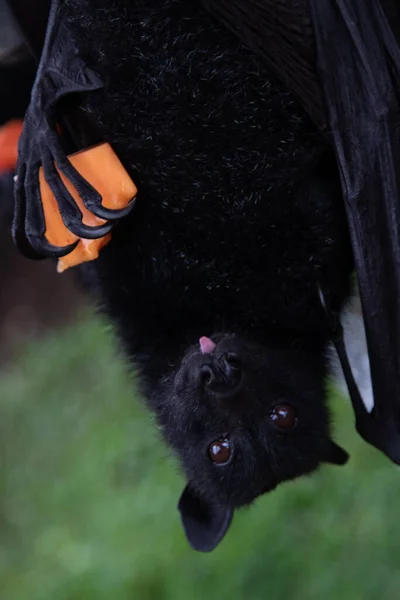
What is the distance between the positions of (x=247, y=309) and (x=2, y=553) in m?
3.76

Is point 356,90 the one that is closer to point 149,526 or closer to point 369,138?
point 369,138

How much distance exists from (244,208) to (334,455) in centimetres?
93

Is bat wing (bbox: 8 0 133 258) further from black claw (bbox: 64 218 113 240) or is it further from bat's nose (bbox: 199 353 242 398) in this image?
bat's nose (bbox: 199 353 242 398)

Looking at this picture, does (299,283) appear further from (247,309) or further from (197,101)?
(197,101)

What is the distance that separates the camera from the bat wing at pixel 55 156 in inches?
93.7

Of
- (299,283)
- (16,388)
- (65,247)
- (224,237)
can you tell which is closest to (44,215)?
(65,247)

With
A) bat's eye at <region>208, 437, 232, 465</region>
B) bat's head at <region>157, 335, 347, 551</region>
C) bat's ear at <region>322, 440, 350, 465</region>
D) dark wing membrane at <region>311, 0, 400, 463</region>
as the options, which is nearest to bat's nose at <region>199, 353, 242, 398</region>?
bat's head at <region>157, 335, 347, 551</region>

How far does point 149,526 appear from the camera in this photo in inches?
204

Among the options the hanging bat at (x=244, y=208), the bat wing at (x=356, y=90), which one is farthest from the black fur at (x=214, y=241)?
the bat wing at (x=356, y=90)

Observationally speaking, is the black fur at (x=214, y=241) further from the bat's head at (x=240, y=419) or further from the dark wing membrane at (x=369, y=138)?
the dark wing membrane at (x=369, y=138)

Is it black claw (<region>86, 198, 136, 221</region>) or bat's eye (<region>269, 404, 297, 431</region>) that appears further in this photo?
bat's eye (<region>269, 404, 297, 431</region>)

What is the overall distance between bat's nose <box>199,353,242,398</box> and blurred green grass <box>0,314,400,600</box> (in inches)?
18.7

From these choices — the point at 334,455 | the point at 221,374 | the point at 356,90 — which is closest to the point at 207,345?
the point at 221,374

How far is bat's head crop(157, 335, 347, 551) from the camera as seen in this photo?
2.68 m
